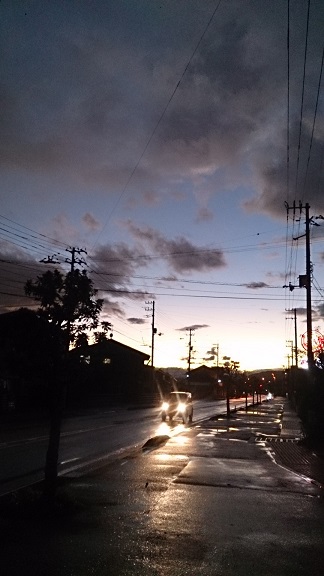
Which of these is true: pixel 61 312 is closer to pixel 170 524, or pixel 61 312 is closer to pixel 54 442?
pixel 54 442

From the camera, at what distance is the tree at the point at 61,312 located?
8961 millimetres

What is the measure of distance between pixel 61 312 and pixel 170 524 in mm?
3779

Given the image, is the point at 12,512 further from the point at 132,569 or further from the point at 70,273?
the point at 70,273

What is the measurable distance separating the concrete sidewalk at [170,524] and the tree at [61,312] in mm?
1382

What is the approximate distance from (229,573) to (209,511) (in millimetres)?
3094

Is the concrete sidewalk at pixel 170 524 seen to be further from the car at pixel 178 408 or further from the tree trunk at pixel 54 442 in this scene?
the car at pixel 178 408

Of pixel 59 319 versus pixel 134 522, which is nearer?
pixel 134 522

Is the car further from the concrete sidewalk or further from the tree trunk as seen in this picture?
the tree trunk

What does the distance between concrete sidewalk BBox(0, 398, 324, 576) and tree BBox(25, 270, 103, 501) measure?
4.53ft

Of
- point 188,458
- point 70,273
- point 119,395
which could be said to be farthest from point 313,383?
point 119,395

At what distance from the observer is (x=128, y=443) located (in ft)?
66.0

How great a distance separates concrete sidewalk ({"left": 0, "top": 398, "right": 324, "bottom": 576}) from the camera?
19.7ft

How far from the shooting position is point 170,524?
307 inches

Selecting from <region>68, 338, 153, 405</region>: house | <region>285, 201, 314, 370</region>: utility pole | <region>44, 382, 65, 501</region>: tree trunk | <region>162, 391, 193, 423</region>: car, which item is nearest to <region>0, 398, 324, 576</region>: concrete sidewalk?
<region>44, 382, 65, 501</region>: tree trunk
